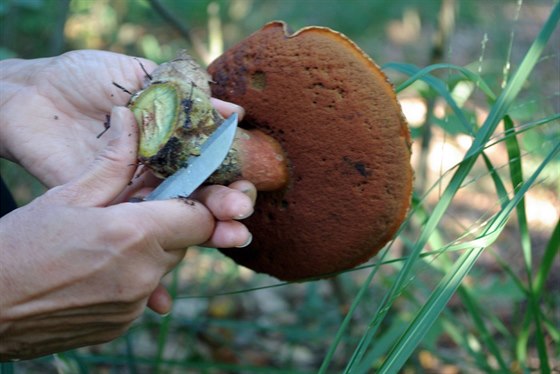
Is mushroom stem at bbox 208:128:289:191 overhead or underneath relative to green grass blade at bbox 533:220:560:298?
overhead

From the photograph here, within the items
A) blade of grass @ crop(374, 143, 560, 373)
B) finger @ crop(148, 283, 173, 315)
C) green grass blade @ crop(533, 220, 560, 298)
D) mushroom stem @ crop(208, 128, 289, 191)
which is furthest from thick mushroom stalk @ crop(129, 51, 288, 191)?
green grass blade @ crop(533, 220, 560, 298)

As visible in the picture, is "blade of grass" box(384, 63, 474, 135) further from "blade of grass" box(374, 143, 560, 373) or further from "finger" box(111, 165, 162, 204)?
"finger" box(111, 165, 162, 204)

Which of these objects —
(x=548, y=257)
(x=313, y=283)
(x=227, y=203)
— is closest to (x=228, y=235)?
(x=227, y=203)

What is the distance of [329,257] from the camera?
0.81 m

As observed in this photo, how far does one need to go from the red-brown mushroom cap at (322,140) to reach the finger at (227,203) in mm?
93

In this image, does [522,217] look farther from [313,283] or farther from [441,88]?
[313,283]

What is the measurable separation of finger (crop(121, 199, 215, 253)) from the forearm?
34 cm

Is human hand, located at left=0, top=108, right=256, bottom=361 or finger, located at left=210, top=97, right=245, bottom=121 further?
finger, located at left=210, top=97, right=245, bottom=121

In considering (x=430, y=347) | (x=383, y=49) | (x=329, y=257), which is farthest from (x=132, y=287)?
(x=383, y=49)

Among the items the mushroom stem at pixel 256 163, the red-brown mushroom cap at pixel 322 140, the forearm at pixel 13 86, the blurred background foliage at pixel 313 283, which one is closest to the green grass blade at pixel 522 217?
the blurred background foliage at pixel 313 283

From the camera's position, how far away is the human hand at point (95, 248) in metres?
0.67

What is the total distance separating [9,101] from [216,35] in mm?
605

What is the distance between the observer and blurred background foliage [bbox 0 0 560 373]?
1.13 m

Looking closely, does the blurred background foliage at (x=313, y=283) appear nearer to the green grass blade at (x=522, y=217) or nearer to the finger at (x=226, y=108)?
the green grass blade at (x=522, y=217)
